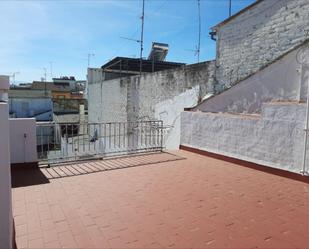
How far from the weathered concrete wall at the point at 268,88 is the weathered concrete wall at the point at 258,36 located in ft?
2.35

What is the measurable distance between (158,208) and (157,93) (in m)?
7.99

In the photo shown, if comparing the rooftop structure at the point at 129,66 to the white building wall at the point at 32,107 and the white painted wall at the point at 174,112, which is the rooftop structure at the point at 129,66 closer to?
the white painted wall at the point at 174,112

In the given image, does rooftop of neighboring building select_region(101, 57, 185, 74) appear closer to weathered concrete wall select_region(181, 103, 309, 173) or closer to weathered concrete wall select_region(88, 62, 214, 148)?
weathered concrete wall select_region(88, 62, 214, 148)

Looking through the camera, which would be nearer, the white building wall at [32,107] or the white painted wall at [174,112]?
the white painted wall at [174,112]

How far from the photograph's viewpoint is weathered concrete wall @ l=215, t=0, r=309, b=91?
243 inches

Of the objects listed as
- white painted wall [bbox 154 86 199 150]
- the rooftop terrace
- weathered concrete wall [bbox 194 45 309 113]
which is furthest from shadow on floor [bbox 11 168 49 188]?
weathered concrete wall [bbox 194 45 309 113]

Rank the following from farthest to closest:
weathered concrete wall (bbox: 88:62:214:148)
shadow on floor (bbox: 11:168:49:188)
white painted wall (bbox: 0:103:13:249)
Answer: weathered concrete wall (bbox: 88:62:214:148) → shadow on floor (bbox: 11:168:49:188) → white painted wall (bbox: 0:103:13:249)

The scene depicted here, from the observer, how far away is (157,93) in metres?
11.4

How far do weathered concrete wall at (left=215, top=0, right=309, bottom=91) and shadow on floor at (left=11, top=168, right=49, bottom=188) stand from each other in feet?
17.8

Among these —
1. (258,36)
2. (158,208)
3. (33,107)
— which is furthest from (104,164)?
(33,107)

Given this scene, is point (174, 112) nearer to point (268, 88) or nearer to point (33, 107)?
point (268, 88)

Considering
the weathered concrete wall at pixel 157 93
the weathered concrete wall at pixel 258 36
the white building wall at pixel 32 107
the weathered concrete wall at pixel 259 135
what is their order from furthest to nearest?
the white building wall at pixel 32 107
the weathered concrete wall at pixel 157 93
the weathered concrete wall at pixel 258 36
the weathered concrete wall at pixel 259 135

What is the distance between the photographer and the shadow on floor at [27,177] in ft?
15.8

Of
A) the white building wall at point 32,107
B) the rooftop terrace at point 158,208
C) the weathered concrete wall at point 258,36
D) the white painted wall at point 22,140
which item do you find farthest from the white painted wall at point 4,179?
the white building wall at point 32,107
